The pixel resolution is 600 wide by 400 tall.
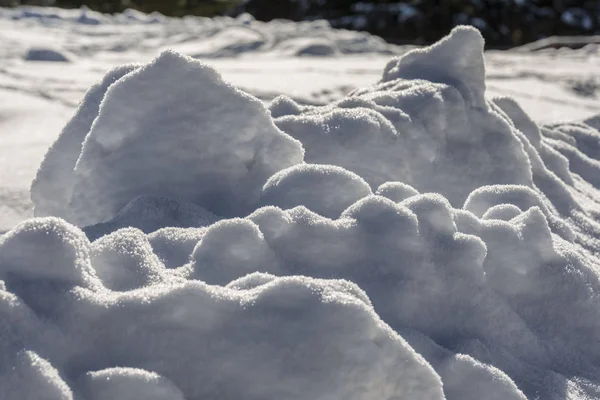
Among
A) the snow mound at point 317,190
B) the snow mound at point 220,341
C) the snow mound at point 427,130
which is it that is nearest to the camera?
the snow mound at point 220,341

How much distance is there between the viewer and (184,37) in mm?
7652

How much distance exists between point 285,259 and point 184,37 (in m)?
6.72

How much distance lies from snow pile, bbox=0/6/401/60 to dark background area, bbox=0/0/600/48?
361 centimetres

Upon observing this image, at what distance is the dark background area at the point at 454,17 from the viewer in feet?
39.5

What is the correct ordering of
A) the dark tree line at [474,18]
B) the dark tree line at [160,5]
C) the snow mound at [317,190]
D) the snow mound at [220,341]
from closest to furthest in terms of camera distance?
the snow mound at [220,341] < the snow mound at [317,190] < the dark tree line at [474,18] < the dark tree line at [160,5]

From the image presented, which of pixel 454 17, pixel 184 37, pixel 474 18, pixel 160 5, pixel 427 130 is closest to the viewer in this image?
pixel 427 130

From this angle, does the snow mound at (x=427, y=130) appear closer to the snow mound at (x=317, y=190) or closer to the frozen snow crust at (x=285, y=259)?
the frozen snow crust at (x=285, y=259)

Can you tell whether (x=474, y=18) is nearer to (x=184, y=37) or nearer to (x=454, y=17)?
(x=454, y=17)

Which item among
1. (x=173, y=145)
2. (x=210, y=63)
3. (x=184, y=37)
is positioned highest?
(x=173, y=145)

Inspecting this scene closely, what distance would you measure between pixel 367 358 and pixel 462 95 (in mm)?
1333

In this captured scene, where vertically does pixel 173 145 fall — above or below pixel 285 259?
above

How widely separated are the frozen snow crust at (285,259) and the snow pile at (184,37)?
4.71 meters

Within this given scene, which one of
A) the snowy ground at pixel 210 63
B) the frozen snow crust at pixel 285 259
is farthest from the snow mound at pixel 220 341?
the snowy ground at pixel 210 63

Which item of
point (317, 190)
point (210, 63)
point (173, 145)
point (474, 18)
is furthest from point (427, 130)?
point (474, 18)
